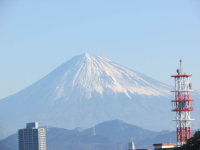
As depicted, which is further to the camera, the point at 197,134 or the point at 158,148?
the point at 158,148

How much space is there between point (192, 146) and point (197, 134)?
3434mm

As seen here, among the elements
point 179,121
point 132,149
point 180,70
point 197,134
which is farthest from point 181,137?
point 132,149

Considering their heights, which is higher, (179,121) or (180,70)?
(180,70)

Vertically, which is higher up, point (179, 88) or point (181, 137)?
point (179, 88)

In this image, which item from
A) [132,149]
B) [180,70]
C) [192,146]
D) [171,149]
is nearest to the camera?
[192,146]

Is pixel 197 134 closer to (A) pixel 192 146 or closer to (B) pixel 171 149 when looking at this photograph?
(A) pixel 192 146

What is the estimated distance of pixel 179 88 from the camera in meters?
92.6

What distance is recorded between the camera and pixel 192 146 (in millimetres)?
69312

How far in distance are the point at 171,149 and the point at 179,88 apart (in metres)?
9.23

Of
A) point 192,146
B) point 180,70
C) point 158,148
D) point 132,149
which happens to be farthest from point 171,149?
point 132,149

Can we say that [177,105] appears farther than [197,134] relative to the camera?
Yes

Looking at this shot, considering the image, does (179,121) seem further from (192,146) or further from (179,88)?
(192,146)

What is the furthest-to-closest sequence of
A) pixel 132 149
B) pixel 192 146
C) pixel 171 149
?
pixel 132 149
pixel 171 149
pixel 192 146

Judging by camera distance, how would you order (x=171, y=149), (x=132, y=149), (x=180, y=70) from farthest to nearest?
(x=132, y=149)
(x=180, y=70)
(x=171, y=149)
